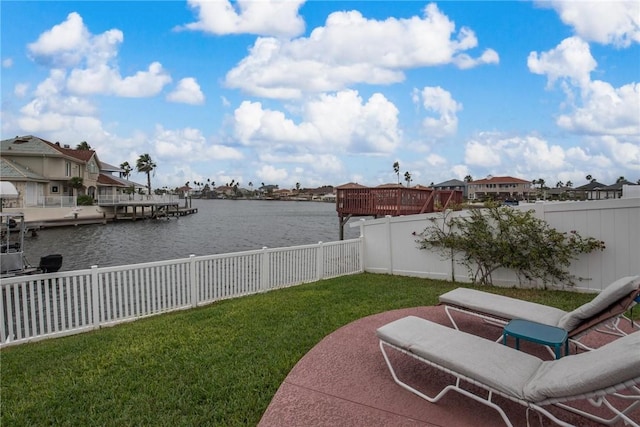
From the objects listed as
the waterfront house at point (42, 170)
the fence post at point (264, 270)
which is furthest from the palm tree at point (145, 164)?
the fence post at point (264, 270)

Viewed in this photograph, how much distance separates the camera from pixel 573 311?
13.1 ft

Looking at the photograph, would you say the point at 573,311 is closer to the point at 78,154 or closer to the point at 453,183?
the point at 78,154

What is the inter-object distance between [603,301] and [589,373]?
1.61m

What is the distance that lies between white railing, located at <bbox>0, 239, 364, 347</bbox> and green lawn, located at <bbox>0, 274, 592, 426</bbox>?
47 centimetres

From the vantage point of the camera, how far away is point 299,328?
496 cm

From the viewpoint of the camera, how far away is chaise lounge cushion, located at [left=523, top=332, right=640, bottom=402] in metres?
2.32

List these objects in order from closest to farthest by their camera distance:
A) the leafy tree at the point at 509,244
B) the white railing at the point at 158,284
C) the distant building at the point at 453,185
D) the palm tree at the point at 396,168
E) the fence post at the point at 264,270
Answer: the white railing at the point at 158,284, the leafy tree at the point at 509,244, the fence post at the point at 264,270, the distant building at the point at 453,185, the palm tree at the point at 396,168

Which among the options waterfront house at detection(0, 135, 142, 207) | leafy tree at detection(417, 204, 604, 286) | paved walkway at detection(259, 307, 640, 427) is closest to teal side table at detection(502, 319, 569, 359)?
paved walkway at detection(259, 307, 640, 427)

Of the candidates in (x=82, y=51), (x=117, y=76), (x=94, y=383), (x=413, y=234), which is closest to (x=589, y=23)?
(x=413, y=234)

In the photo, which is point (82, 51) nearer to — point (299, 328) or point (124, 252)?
point (299, 328)

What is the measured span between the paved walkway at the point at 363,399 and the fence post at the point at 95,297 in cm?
372

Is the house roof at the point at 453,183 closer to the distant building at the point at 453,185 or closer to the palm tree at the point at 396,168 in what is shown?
the distant building at the point at 453,185

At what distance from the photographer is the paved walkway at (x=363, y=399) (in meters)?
2.90

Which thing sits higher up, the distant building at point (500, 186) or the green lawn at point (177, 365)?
the distant building at point (500, 186)
